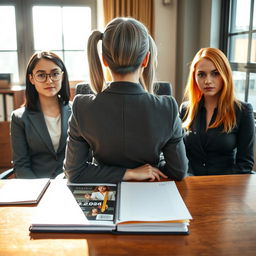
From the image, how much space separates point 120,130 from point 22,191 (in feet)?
1.29

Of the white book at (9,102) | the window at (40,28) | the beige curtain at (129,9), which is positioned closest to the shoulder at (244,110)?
the beige curtain at (129,9)

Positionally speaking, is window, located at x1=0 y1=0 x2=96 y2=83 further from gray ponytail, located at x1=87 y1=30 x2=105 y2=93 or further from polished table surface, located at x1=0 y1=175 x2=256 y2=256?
polished table surface, located at x1=0 y1=175 x2=256 y2=256

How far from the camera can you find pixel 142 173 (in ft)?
3.44

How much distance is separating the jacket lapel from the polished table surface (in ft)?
2.65

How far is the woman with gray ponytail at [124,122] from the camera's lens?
0.98 metres

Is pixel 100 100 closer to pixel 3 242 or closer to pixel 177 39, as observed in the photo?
pixel 3 242

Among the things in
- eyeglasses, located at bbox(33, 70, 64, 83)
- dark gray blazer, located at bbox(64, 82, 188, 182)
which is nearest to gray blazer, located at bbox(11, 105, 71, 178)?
eyeglasses, located at bbox(33, 70, 64, 83)

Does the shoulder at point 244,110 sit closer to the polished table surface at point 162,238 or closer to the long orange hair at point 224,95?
the long orange hair at point 224,95

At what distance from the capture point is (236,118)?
5.53ft

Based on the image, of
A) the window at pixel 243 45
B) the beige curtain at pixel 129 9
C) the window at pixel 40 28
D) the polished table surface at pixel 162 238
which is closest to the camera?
the polished table surface at pixel 162 238

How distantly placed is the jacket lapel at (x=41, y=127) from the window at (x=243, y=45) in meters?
1.77

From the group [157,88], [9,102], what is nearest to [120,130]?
[157,88]

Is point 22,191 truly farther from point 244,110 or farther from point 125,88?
point 244,110

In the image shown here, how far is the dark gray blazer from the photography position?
3.28 ft
